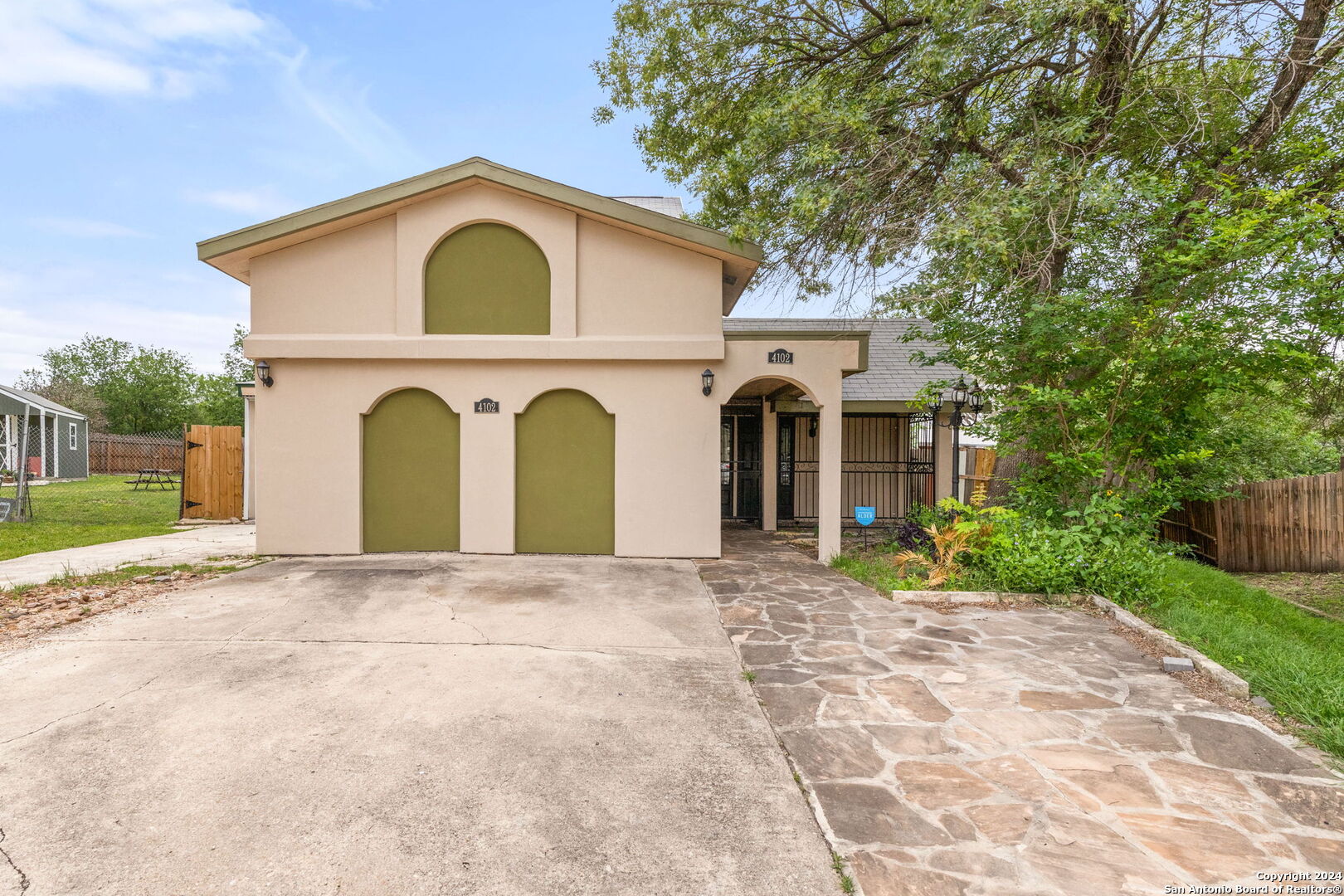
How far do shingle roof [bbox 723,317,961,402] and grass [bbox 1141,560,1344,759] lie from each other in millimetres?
5664

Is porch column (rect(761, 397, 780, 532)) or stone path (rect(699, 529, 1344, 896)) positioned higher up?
porch column (rect(761, 397, 780, 532))

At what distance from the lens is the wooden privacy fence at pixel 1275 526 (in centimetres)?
828

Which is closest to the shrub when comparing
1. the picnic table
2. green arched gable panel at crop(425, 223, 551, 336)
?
green arched gable panel at crop(425, 223, 551, 336)

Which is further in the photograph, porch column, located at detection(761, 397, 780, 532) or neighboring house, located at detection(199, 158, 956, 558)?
porch column, located at detection(761, 397, 780, 532)

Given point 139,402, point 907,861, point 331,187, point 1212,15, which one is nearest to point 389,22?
point 1212,15

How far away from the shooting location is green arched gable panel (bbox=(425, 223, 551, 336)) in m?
8.24

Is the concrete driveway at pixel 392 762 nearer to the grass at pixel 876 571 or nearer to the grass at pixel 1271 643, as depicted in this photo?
the grass at pixel 876 571

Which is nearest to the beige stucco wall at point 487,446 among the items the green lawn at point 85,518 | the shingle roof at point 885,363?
the green lawn at point 85,518

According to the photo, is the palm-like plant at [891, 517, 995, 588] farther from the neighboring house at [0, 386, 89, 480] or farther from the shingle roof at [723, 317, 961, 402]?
the neighboring house at [0, 386, 89, 480]

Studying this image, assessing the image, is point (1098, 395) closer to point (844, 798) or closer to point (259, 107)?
point (844, 798)

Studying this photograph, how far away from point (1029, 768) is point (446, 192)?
877 cm

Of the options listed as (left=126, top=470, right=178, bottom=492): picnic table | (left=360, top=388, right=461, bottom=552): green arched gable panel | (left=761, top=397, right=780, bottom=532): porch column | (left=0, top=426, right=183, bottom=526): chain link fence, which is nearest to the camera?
(left=360, top=388, right=461, bottom=552): green arched gable panel

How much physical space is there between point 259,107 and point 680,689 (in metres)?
18.7

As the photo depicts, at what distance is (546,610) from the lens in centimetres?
565
